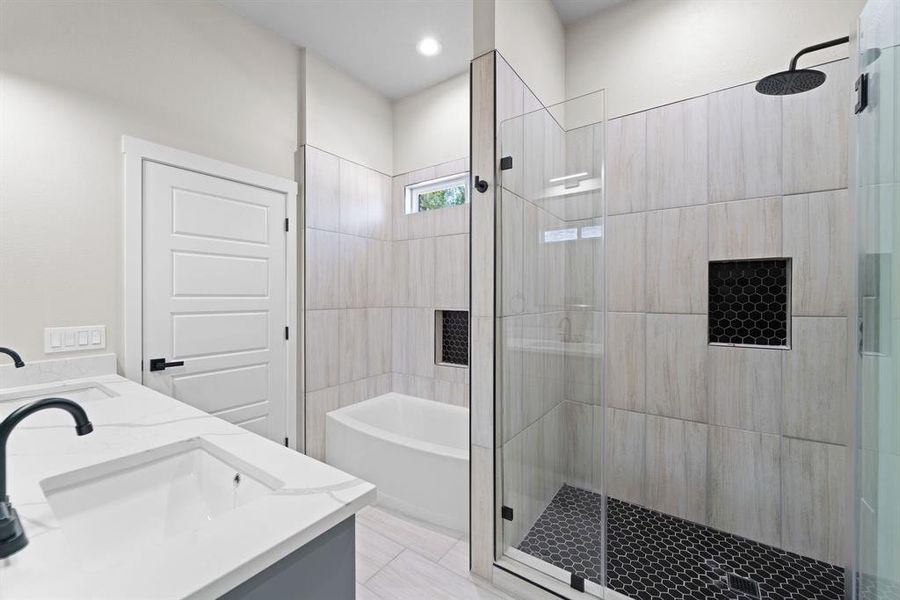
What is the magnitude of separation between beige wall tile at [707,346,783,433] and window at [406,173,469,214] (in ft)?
6.58

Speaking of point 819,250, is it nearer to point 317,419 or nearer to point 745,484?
point 745,484

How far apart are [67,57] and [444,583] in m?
3.01

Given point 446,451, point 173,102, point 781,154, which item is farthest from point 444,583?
point 173,102

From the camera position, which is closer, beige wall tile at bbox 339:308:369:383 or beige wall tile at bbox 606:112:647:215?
beige wall tile at bbox 606:112:647:215

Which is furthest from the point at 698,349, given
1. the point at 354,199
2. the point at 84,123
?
the point at 84,123

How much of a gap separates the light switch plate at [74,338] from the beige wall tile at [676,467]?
Result: 117 inches

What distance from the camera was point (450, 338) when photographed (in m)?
3.27

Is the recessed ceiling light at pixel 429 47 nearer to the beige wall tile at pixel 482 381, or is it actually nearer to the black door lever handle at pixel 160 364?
the beige wall tile at pixel 482 381

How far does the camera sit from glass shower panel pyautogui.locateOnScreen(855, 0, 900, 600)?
1016 mm

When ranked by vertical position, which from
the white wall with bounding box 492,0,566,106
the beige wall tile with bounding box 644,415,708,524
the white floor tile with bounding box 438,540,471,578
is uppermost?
the white wall with bounding box 492,0,566,106

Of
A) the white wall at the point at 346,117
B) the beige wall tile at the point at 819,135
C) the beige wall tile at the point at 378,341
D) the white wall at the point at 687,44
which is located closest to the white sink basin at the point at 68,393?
the beige wall tile at the point at 378,341

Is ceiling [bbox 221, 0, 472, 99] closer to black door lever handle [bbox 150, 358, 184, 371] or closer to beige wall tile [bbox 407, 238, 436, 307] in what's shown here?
beige wall tile [bbox 407, 238, 436, 307]

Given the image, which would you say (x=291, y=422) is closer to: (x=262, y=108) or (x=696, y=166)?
(x=262, y=108)

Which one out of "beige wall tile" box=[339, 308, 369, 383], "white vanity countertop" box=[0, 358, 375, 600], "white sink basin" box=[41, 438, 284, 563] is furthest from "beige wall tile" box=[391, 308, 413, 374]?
"white sink basin" box=[41, 438, 284, 563]
